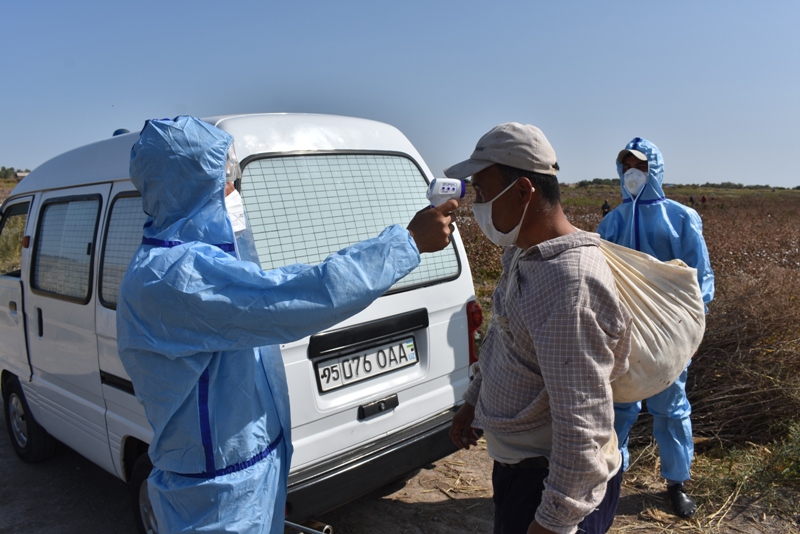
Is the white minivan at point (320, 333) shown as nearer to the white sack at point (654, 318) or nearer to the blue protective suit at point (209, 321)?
the blue protective suit at point (209, 321)

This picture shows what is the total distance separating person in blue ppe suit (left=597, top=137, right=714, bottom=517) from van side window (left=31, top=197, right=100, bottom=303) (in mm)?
3307

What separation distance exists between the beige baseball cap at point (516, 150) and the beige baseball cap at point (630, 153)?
2512 mm

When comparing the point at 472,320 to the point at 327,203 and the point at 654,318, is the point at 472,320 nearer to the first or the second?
the point at 327,203

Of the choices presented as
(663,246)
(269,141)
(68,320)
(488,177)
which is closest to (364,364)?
(269,141)

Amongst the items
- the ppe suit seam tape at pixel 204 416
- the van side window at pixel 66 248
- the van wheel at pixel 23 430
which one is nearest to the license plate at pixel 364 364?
Result: the ppe suit seam tape at pixel 204 416

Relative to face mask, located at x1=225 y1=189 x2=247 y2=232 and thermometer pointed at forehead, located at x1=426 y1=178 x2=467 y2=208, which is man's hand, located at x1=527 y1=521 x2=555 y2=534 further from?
face mask, located at x1=225 y1=189 x2=247 y2=232

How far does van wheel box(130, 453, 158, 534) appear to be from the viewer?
3252 mm

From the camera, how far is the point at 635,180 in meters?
4.07

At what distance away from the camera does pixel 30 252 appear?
436 cm

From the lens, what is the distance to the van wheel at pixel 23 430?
476 cm

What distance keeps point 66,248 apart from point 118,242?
0.82 m

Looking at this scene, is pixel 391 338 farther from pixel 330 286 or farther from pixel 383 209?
pixel 330 286

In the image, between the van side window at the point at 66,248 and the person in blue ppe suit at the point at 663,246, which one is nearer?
the van side window at the point at 66,248

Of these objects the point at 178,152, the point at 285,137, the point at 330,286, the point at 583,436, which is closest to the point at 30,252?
the point at 285,137
